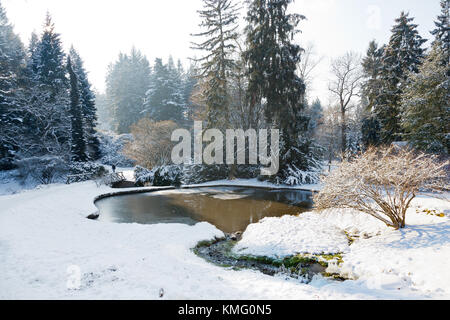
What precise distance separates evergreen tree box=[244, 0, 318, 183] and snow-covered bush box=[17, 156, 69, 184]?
59.3 ft

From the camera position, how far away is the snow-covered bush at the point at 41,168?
19562 mm

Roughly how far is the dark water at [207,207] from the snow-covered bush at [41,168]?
9820mm

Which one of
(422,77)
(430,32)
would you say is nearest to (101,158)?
(422,77)

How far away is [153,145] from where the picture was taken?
877 inches

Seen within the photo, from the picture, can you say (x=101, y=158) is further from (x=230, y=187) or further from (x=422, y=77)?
(x=422, y=77)

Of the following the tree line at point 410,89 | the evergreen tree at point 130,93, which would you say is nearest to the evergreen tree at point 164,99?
the evergreen tree at point 130,93

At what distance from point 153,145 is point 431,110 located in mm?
20771

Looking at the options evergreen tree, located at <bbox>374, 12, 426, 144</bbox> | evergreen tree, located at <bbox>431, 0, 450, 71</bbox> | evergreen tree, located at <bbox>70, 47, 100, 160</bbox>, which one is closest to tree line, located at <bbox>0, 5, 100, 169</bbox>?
evergreen tree, located at <bbox>70, 47, 100, 160</bbox>

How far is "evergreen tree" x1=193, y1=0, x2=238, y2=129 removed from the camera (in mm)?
20250

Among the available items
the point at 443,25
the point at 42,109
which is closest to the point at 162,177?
the point at 42,109

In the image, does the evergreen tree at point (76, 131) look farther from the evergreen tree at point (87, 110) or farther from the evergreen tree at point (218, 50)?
the evergreen tree at point (218, 50)

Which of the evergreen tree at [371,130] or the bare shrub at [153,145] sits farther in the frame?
the bare shrub at [153,145]

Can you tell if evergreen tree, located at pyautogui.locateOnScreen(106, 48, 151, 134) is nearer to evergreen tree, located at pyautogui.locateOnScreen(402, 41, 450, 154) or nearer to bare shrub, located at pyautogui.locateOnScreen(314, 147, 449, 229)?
evergreen tree, located at pyautogui.locateOnScreen(402, 41, 450, 154)
